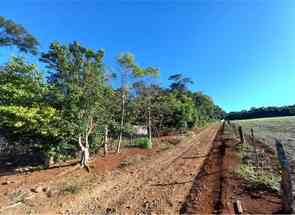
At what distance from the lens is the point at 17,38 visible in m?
17.0

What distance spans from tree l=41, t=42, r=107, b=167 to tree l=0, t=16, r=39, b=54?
25.6 ft

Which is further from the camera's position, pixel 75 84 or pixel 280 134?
pixel 280 134

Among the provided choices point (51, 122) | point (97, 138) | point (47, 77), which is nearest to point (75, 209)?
point (51, 122)

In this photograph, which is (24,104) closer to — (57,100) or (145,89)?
(57,100)

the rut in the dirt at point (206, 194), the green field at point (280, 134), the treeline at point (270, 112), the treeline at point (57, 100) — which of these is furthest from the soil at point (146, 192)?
the treeline at point (270, 112)

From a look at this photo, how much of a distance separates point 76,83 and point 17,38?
9.46 metres

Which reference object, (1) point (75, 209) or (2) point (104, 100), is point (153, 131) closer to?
(2) point (104, 100)

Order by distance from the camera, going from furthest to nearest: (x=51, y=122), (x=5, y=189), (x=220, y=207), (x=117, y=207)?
(x=51, y=122) < (x=5, y=189) < (x=117, y=207) < (x=220, y=207)

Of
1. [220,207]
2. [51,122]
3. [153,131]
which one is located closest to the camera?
[220,207]

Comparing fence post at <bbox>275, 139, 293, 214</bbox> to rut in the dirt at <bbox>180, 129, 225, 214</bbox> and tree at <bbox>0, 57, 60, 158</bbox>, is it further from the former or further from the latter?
tree at <bbox>0, 57, 60, 158</bbox>

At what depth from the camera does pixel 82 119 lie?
12.2 metres

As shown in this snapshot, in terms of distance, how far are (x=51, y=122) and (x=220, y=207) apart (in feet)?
30.5

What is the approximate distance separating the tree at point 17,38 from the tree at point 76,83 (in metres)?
7.79

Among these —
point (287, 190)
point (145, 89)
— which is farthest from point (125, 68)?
point (287, 190)
